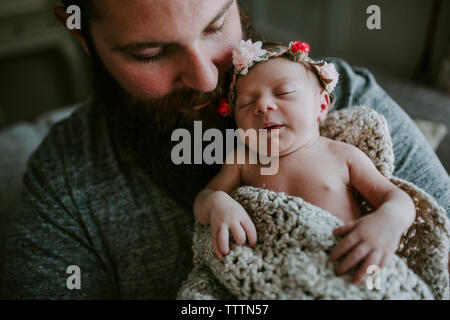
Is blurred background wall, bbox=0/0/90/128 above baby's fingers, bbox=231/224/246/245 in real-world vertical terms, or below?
above

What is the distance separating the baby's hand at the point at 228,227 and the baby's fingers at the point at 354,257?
0.17 metres

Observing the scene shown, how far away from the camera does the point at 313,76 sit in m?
0.79

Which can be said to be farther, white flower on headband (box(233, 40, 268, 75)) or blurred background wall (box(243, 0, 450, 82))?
blurred background wall (box(243, 0, 450, 82))

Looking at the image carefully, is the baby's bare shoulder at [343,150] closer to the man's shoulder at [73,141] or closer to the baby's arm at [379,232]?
the baby's arm at [379,232]

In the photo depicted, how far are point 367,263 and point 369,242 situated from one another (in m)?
0.04

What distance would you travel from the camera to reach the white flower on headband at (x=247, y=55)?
2.51 feet

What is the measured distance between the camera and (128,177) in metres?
1.01

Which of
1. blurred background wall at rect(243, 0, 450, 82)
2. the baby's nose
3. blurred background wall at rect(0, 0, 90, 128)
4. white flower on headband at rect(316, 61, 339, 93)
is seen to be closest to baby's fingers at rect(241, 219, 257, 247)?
the baby's nose

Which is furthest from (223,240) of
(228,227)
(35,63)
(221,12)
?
(35,63)

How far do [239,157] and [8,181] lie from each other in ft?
3.59

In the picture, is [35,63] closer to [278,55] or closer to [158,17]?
[158,17]

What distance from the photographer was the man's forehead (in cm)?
71

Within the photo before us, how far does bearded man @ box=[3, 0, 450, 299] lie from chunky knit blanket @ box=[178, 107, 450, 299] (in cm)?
17

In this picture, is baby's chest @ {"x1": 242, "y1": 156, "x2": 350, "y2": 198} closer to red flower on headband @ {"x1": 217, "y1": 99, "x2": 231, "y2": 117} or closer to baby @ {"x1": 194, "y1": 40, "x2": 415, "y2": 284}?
baby @ {"x1": 194, "y1": 40, "x2": 415, "y2": 284}
